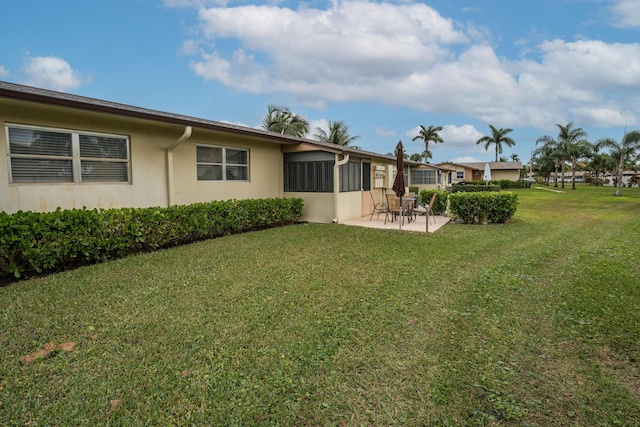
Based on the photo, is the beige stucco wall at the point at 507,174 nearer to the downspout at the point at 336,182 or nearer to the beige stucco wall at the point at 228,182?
the downspout at the point at 336,182

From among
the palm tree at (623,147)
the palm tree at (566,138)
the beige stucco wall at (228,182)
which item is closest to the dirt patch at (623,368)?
the beige stucco wall at (228,182)

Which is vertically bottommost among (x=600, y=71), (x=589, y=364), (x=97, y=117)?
(x=589, y=364)

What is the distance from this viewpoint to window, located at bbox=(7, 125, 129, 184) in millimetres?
6016

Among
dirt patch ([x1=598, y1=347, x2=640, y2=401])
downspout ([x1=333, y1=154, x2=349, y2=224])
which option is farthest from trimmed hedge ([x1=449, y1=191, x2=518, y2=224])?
dirt patch ([x1=598, y1=347, x2=640, y2=401])

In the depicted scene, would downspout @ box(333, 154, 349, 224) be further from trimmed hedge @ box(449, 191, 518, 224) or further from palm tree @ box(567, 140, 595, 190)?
palm tree @ box(567, 140, 595, 190)

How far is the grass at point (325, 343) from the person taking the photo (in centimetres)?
239

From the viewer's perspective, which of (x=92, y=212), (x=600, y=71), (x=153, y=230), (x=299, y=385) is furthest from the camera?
(x=600, y=71)

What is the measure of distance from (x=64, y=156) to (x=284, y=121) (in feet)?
76.9

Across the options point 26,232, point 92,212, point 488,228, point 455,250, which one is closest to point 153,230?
point 92,212

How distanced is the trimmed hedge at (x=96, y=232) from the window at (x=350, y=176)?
3.83 meters

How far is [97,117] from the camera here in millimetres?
6840

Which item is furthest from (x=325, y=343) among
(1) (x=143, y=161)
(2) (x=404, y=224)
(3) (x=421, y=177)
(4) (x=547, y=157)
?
(4) (x=547, y=157)

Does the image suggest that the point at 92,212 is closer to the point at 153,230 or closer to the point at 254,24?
the point at 153,230

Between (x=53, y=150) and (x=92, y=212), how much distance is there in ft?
5.41
